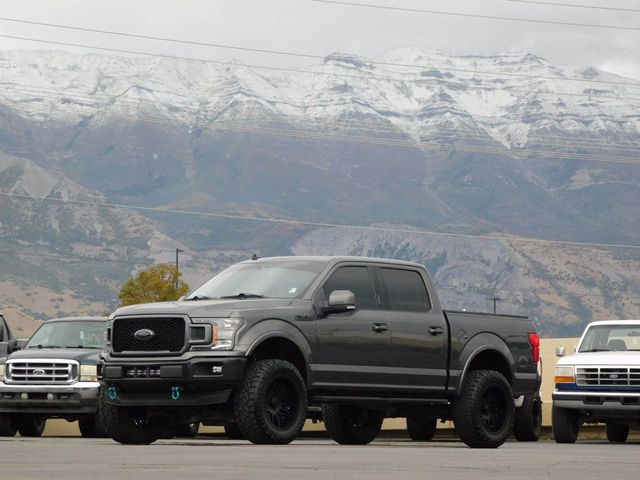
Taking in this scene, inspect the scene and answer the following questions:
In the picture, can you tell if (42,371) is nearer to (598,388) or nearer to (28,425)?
(28,425)

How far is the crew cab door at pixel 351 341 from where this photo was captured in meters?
17.8

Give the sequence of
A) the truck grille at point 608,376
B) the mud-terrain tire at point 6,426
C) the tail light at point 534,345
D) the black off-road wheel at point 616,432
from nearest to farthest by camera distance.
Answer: the tail light at point 534,345 < the truck grille at point 608,376 < the mud-terrain tire at point 6,426 < the black off-road wheel at point 616,432

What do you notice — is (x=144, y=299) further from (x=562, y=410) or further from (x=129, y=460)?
(x=129, y=460)

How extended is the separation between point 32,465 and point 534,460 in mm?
4641

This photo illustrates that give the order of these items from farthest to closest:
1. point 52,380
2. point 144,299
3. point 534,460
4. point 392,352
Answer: point 144,299 < point 52,380 < point 392,352 < point 534,460

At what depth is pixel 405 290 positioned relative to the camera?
19125 millimetres

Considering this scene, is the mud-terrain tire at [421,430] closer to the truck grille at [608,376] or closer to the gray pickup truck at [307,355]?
the truck grille at [608,376]

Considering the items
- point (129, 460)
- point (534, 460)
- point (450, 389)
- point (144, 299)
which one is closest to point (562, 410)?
point (450, 389)

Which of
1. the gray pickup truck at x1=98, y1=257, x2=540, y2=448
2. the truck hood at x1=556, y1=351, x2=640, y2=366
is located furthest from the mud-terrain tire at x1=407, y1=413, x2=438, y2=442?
the gray pickup truck at x1=98, y1=257, x2=540, y2=448

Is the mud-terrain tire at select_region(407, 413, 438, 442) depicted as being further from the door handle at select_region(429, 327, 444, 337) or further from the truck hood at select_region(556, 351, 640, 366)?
the door handle at select_region(429, 327, 444, 337)

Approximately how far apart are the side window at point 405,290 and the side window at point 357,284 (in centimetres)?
25

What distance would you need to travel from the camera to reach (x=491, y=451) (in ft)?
57.9

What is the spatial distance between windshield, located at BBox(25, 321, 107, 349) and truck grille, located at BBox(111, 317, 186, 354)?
6941 mm

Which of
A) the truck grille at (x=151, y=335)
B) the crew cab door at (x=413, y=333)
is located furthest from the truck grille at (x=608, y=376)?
the truck grille at (x=151, y=335)
